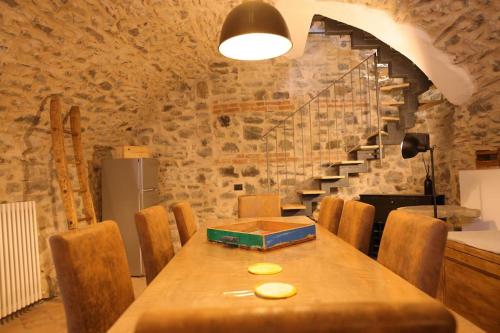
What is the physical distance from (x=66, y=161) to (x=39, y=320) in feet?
4.81

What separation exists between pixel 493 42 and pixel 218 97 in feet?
11.2

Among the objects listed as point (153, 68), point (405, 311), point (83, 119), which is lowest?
point (405, 311)

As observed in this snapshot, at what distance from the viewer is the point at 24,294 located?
3.11 metres

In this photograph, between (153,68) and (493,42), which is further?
(153,68)

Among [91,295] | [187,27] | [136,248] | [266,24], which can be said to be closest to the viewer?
[91,295]

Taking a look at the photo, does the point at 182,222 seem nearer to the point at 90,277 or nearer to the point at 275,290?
the point at 90,277

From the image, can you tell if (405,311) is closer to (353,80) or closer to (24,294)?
(24,294)

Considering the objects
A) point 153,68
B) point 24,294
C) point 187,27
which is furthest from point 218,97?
point 24,294

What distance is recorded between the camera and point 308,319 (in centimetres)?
49

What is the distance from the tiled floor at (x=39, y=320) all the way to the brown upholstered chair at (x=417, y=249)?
8.78 ft

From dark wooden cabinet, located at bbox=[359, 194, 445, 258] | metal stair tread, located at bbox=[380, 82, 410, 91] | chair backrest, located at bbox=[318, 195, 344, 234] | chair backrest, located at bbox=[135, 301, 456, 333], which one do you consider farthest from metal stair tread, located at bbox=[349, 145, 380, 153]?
chair backrest, located at bbox=[135, 301, 456, 333]

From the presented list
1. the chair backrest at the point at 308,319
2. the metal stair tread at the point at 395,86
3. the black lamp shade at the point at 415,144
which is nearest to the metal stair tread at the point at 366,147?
the metal stair tread at the point at 395,86

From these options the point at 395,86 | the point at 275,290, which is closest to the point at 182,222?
the point at 275,290

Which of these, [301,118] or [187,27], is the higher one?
[187,27]
